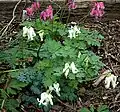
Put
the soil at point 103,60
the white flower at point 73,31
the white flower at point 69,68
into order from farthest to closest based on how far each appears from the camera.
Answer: the white flower at point 73,31
the soil at point 103,60
the white flower at point 69,68

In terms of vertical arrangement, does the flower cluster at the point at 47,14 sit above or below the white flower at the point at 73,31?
above

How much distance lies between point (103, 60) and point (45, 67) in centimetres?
79

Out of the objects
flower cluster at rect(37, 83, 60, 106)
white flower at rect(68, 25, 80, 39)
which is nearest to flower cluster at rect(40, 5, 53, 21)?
white flower at rect(68, 25, 80, 39)

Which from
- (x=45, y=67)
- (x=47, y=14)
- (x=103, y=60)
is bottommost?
(x=103, y=60)

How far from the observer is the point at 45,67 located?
2910 mm

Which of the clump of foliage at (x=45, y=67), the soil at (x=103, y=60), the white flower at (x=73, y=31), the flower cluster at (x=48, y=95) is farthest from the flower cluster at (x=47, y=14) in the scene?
the flower cluster at (x=48, y=95)

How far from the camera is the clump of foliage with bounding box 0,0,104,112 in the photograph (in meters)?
2.83

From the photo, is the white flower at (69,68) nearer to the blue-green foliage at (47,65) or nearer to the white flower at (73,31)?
the blue-green foliage at (47,65)

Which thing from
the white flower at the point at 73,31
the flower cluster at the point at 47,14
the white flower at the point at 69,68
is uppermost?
the flower cluster at the point at 47,14

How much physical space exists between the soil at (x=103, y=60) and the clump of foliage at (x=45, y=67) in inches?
3.7

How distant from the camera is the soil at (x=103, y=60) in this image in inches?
121

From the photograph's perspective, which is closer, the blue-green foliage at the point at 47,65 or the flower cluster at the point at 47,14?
the blue-green foliage at the point at 47,65

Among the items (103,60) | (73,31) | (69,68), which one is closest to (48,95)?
(69,68)

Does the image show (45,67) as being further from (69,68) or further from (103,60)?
(103,60)
